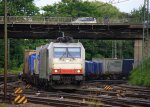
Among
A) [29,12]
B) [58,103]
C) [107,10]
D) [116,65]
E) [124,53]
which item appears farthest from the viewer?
[107,10]

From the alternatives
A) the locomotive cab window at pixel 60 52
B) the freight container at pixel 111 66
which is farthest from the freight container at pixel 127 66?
the locomotive cab window at pixel 60 52

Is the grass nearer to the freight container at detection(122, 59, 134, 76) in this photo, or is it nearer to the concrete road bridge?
the concrete road bridge

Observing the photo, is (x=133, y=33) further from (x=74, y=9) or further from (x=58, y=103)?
(x=74, y=9)

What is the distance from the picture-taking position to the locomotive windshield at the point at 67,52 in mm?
29141

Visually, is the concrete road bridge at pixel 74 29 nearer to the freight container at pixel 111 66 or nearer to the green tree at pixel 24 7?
the freight container at pixel 111 66

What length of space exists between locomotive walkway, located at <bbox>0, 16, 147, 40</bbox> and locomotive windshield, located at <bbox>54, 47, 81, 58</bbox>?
27566 millimetres

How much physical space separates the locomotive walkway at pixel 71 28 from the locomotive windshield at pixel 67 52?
27.6m

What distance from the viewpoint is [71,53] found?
95.9ft

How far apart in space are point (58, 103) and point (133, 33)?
39031 millimetres

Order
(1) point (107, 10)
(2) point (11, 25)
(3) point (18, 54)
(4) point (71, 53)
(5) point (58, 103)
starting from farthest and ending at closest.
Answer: (1) point (107, 10)
(3) point (18, 54)
(2) point (11, 25)
(4) point (71, 53)
(5) point (58, 103)

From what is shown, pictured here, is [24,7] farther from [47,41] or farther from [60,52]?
[60,52]

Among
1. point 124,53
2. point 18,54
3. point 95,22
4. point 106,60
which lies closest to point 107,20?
point 95,22

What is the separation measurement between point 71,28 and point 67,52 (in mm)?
29600

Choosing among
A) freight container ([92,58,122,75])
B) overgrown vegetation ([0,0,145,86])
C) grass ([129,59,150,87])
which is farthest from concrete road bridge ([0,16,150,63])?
overgrown vegetation ([0,0,145,86])
